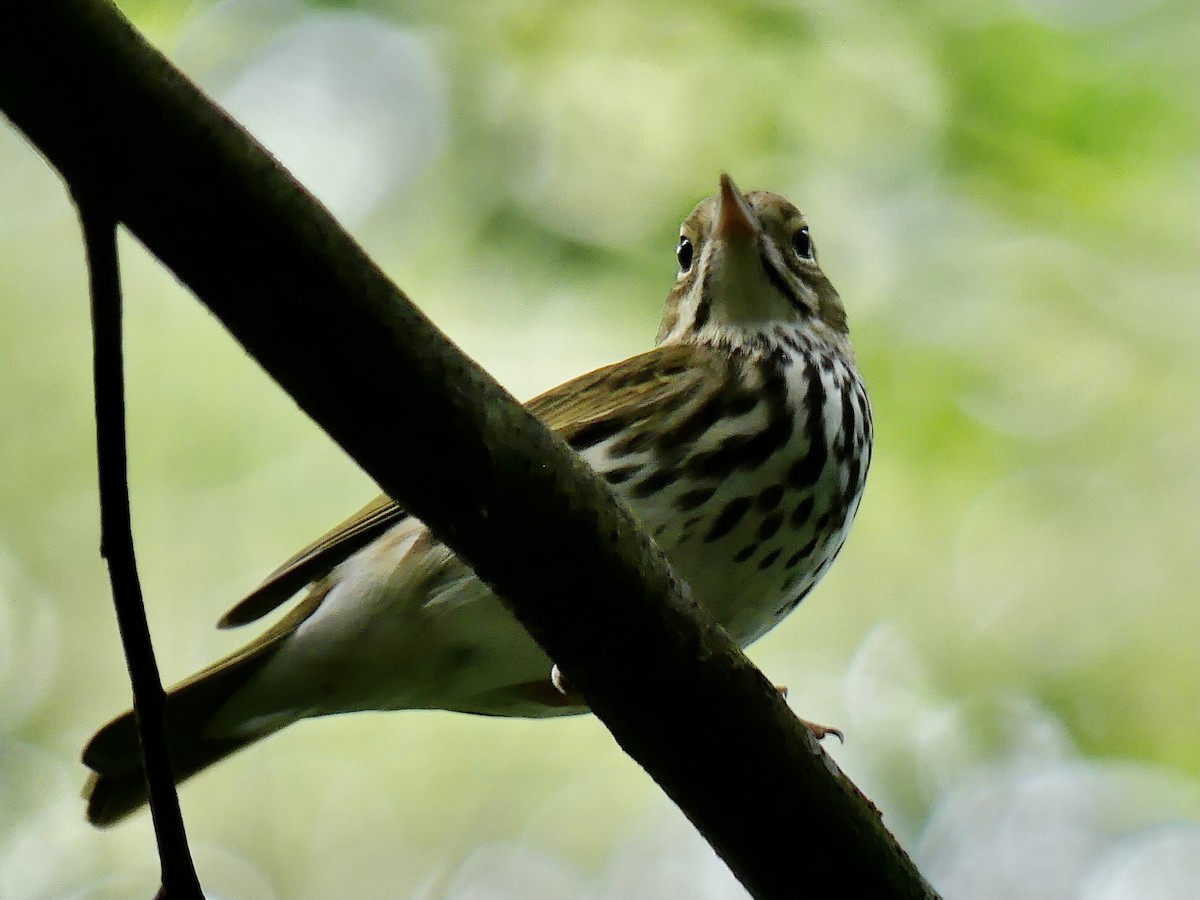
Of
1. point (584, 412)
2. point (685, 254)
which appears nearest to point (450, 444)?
point (584, 412)

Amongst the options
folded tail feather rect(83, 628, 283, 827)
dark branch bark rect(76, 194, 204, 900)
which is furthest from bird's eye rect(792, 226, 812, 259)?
dark branch bark rect(76, 194, 204, 900)

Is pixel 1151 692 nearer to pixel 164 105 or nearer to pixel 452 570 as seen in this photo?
pixel 452 570

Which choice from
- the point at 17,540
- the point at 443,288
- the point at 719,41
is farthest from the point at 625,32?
the point at 17,540

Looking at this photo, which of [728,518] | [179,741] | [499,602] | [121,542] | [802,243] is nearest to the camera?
[121,542]

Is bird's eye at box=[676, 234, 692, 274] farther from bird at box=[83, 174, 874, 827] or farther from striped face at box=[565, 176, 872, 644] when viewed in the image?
bird at box=[83, 174, 874, 827]

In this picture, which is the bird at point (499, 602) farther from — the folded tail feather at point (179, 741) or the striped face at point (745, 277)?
the striped face at point (745, 277)

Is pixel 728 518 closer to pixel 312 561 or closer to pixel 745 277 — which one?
pixel 312 561
